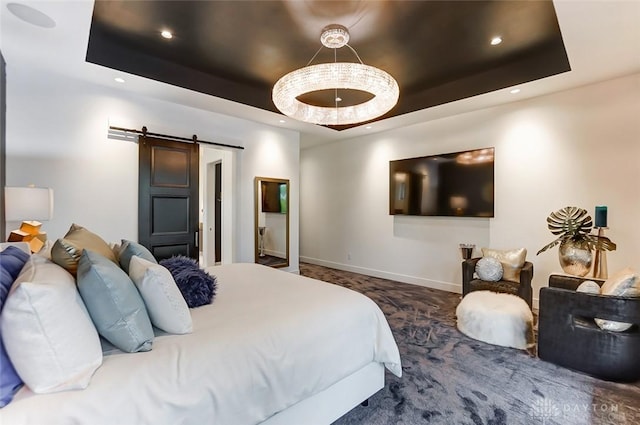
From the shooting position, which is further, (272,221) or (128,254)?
(272,221)

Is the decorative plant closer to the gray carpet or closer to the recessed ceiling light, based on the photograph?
the gray carpet

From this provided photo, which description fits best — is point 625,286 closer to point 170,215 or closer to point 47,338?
point 47,338

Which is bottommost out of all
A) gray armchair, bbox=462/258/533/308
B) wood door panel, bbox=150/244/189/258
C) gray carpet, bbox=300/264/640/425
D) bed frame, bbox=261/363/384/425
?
gray carpet, bbox=300/264/640/425

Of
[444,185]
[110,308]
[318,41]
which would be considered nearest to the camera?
[110,308]

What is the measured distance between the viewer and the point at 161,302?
144 cm

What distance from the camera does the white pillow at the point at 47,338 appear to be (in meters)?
0.99

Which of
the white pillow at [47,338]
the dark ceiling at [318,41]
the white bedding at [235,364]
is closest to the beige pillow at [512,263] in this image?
the dark ceiling at [318,41]

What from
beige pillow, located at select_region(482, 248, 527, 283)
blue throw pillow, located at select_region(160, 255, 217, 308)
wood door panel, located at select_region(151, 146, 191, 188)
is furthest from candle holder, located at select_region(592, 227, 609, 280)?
wood door panel, located at select_region(151, 146, 191, 188)

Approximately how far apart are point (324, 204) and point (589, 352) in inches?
A: 201

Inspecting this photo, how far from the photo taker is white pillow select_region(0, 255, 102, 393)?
0.99m

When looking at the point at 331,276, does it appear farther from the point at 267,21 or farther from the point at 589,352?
the point at 267,21

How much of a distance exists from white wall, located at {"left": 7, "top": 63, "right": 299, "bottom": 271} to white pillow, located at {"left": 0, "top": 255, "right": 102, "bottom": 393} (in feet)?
9.18

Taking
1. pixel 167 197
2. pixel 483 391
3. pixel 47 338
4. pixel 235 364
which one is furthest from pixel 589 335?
pixel 167 197

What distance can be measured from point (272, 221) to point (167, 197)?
1828mm
